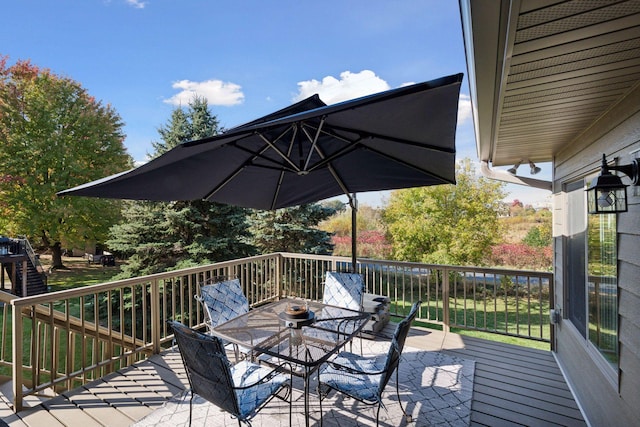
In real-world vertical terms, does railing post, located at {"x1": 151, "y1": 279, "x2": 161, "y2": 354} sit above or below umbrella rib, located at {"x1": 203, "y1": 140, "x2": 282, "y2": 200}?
below

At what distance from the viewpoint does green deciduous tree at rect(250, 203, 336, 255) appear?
8.74m

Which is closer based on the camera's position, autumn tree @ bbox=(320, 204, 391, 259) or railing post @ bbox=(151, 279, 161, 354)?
railing post @ bbox=(151, 279, 161, 354)

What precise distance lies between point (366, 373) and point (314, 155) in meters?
2.17

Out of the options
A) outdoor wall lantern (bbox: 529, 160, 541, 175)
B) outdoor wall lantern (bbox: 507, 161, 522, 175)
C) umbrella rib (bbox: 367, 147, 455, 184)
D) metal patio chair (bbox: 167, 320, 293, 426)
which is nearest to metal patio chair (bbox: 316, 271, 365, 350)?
umbrella rib (bbox: 367, 147, 455, 184)

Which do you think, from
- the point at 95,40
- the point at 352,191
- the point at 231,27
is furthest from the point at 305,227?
the point at 95,40

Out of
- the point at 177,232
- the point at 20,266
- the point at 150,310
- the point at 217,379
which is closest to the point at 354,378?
the point at 217,379

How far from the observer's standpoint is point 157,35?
11.1m

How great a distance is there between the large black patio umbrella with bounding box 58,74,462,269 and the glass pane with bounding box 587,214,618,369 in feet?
3.96

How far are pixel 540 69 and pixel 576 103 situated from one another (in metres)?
0.79

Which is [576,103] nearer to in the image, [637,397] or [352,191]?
[637,397]

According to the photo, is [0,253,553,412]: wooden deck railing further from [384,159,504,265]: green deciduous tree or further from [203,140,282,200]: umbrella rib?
[384,159,504,265]: green deciduous tree

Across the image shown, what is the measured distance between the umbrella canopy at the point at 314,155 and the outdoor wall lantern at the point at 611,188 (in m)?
0.88

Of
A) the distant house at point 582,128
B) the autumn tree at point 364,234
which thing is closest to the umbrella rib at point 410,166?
the distant house at point 582,128

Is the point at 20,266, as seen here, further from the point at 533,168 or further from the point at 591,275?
the point at 591,275
